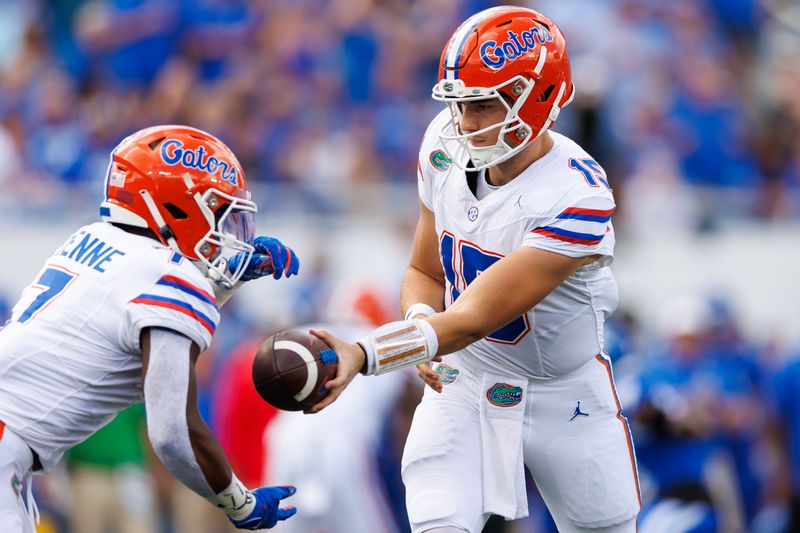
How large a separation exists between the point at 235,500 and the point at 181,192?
97 cm

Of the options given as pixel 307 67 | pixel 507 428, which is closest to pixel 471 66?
pixel 507 428

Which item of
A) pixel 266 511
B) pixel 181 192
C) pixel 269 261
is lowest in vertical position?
pixel 266 511

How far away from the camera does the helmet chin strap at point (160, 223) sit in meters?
4.28

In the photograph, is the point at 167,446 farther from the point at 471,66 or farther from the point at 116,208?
the point at 471,66

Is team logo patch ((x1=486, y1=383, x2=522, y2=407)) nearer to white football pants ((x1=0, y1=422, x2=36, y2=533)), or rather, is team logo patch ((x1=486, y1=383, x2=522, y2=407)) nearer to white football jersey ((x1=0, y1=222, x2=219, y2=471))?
white football jersey ((x1=0, y1=222, x2=219, y2=471))

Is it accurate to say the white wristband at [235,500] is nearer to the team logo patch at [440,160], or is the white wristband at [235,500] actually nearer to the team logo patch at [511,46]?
the team logo patch at [440,160]

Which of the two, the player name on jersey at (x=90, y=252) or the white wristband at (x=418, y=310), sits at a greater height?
the player name on jersey at (x=90, y=252)

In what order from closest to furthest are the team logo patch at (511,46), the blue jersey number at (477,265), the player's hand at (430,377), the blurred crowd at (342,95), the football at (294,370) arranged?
the football at (294,370), the team logo patch at (511,46), the blue jersey number at (477,265), the player's hand at (430,377), the blurred crowd at (342,95)

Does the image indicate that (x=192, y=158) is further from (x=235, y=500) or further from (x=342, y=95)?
(x=342, y=95)

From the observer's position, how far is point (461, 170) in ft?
14.8

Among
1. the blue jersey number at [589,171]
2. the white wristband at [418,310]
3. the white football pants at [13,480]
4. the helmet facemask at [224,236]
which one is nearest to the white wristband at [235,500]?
the white football pants at [13,480]

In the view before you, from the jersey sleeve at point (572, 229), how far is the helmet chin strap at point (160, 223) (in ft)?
3.61

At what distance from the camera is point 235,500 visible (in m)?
4.24

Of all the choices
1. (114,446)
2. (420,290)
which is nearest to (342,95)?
(114,446)
